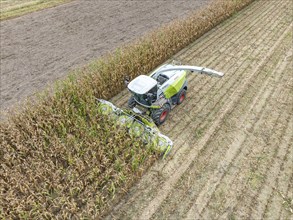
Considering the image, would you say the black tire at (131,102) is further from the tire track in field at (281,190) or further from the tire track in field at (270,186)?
the tire track in field at (281,190)

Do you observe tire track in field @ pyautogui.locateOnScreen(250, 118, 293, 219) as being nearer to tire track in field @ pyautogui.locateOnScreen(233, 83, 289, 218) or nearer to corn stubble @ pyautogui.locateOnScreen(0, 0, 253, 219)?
tire track in field @ pyautogui.locateOnScreen(233, 83, 289, 218)

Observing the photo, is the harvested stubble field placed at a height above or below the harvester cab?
below

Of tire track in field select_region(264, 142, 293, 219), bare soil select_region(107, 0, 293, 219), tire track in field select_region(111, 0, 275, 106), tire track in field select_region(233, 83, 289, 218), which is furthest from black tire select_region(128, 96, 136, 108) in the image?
tire track in field select_region(264, 142, 293, 219)

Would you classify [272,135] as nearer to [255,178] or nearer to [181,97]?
[255,178]

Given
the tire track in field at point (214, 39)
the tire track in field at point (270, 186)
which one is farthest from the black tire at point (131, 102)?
the tire track in field at point (270, 186)

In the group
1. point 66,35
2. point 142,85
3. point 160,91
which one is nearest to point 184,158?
point 160,91

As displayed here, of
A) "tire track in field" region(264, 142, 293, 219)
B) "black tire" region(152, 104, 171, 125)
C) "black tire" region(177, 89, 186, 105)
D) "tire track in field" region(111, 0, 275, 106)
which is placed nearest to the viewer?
"tire track in field" region(264, 142, 293, 219)
